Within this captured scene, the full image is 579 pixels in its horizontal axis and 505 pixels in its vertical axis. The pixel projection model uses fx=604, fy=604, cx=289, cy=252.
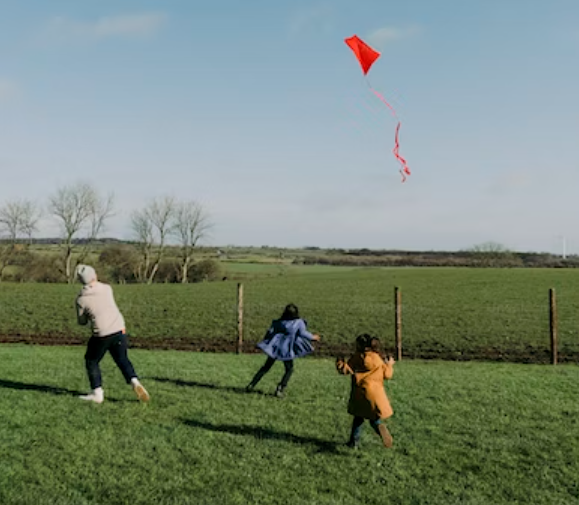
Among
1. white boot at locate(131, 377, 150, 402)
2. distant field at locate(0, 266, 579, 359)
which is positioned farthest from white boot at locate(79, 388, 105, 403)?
distant field at locate(0, 266, 579, 359)

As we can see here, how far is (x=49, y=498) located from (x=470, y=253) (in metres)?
84.8

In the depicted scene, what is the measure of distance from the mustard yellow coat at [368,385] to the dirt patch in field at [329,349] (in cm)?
1097

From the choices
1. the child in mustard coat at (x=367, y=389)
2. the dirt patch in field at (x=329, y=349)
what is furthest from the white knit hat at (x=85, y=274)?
the dirt patch in field at (x=329, y=349)

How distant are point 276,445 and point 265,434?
45 cm

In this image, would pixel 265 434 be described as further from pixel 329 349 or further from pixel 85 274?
pixel 329 349

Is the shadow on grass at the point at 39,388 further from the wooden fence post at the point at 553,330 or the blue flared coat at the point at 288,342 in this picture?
the wooden fence post at the point at 553,330

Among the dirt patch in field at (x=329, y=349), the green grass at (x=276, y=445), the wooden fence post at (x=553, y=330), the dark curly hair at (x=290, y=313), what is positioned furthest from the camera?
the dirt patch in field at (x=329, y=349)

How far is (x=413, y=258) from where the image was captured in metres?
91.1

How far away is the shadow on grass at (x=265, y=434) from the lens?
6.88m

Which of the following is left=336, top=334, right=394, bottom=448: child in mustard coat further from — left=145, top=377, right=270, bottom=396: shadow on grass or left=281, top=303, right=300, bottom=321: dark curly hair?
left=145, top=377, right=270, bottom=396: shadow on grass

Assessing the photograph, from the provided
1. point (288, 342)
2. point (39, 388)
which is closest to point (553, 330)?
point (288, 342)

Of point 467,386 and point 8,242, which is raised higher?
point 8,242

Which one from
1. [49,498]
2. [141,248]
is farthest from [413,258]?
[49,498]

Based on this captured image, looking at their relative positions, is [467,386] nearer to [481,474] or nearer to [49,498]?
[481,474]
